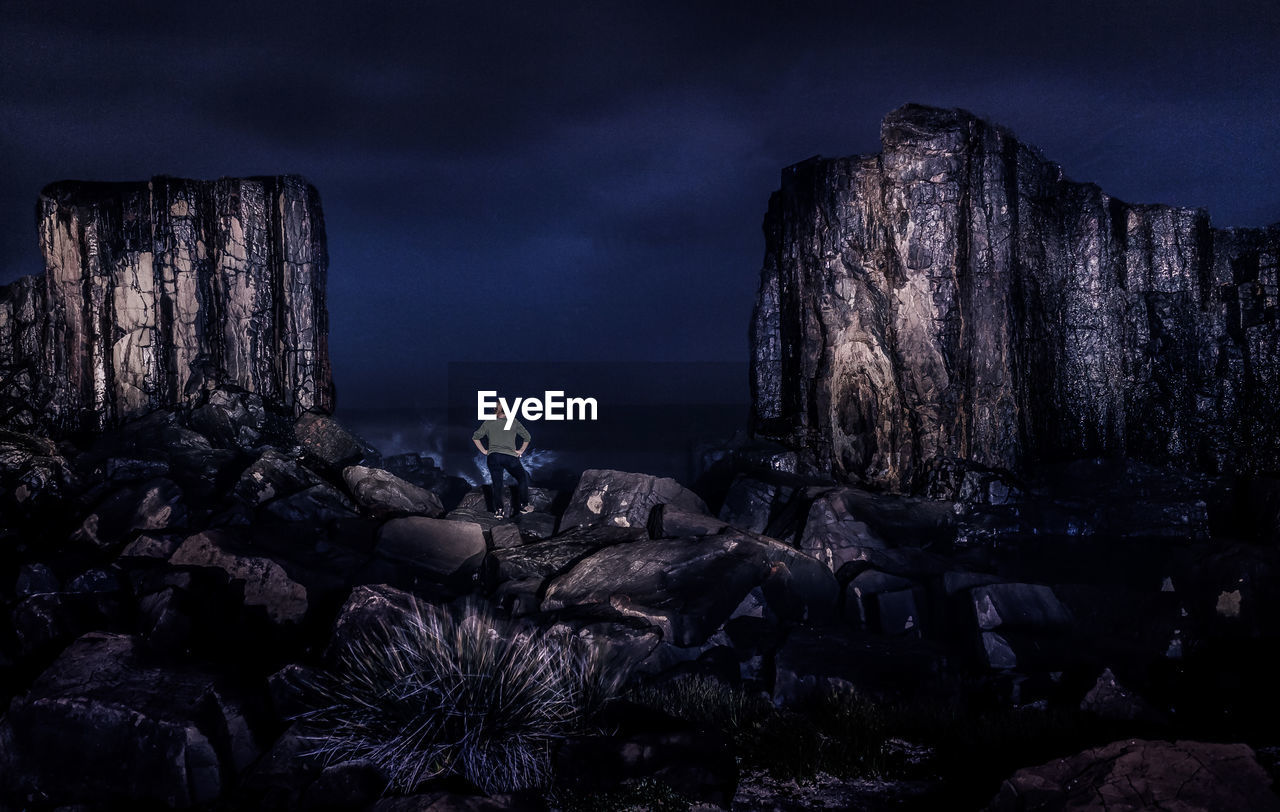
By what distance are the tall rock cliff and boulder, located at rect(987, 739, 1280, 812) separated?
14120mm

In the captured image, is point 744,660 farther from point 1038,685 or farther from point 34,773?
point 34,773

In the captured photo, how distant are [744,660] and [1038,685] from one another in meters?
2.70

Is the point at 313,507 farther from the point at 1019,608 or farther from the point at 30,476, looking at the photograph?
the point at 1019,608

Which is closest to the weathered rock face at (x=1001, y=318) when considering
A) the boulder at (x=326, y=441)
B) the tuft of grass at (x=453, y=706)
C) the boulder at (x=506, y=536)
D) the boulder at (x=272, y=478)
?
the boulder at (x=506, y=536)

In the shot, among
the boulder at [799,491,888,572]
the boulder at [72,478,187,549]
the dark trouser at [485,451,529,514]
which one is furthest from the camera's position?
the dark trouser at [485,451,529,514]

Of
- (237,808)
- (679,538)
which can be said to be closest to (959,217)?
(679,538)

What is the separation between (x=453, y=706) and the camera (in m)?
5.63

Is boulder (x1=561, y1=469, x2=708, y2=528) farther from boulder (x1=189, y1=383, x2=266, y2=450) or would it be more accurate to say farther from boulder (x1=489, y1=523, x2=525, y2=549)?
boulder (x1=189, y1=383, x2=266, y2=450)

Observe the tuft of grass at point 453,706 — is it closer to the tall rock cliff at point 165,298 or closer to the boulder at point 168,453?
the boulder at point 168,453

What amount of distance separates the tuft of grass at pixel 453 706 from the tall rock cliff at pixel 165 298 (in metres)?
9.88

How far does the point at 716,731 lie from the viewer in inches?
232

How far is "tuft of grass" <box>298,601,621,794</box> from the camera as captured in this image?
17.9 ft

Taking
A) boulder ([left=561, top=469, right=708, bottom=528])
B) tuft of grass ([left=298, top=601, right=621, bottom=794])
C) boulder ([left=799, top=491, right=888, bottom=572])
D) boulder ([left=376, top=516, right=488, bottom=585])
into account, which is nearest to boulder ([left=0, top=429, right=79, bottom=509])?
boulder ([left=376, top=516, right=488, bottom=585])

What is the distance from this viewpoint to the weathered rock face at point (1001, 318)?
12750 millimetres
